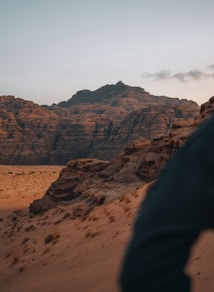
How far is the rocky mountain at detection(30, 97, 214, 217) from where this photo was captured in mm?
17234

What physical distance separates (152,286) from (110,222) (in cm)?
1042

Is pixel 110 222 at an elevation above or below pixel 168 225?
below

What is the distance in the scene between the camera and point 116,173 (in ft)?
70.0

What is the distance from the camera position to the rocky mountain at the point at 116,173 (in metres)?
17.2

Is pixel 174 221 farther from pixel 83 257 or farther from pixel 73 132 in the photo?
pixel 73 132

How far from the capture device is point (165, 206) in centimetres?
99

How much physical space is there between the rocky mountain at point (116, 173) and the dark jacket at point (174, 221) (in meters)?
14.7

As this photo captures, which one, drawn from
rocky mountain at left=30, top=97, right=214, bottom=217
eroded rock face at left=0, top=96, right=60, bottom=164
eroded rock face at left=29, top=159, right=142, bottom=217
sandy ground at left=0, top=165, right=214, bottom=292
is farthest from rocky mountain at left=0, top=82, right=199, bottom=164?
sandy ground at left=0, top=165, right=214, bottom=292

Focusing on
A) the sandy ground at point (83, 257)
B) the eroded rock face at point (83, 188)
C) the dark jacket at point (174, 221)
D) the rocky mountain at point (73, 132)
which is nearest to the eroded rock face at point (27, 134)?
the rocky mountain at point (73, 132)

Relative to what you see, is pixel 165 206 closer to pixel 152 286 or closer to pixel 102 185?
pixel 152 286

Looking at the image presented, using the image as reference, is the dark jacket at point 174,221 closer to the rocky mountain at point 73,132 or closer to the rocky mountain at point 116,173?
the rocky mountain at point 116,173

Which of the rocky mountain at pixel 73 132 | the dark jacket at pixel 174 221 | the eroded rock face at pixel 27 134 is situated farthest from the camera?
the eroded rock face at pixel 27 134

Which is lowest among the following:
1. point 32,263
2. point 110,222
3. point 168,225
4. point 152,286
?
point 32,263

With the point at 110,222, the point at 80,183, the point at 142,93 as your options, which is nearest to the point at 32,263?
the point at 110,222
